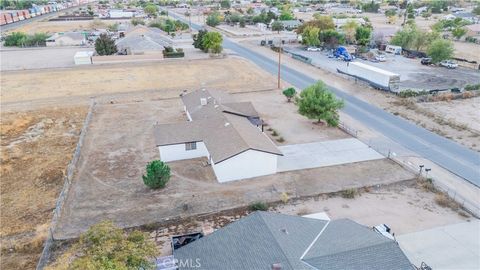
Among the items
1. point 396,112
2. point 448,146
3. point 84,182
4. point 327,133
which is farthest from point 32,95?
point 448,146

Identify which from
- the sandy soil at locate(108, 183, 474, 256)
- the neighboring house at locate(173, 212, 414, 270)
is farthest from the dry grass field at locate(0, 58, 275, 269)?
the neighboring house at locate(173, 212, 414, 270)

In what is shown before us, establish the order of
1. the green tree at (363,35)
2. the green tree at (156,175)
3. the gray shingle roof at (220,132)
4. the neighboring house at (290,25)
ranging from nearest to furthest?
the green tree at (156,175), the gray shingle roof at (220,132), the green tree at (363,35), the neighboring house at (290,25)

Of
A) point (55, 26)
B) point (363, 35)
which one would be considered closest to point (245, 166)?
point (363, 35)

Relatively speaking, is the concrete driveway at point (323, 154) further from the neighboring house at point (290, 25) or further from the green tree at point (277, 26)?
the neighboring house at point (290, 25)

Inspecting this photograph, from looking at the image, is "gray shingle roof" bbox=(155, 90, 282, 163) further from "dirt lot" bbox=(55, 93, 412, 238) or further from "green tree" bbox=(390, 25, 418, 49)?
"green tree" bbox=(390, 25, 418, 49)

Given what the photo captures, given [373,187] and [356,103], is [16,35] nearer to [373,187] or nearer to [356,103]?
[356,103]

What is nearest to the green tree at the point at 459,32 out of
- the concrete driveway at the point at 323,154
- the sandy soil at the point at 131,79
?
the sandy soil at the point at 131,79
